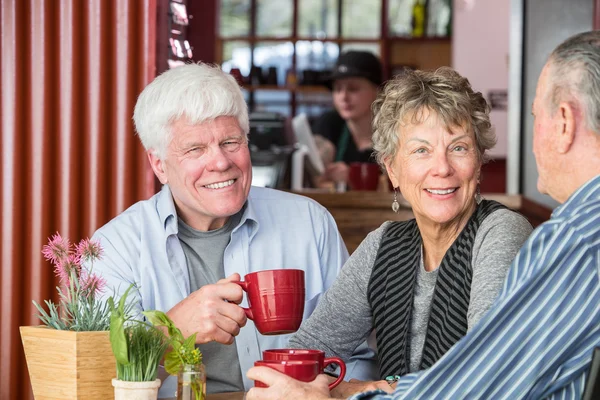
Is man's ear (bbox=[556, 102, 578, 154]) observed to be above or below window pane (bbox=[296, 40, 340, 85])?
below

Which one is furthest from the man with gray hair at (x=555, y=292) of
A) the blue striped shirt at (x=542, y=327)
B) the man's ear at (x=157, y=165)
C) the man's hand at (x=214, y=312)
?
the man's ear at (x=157, y=165)

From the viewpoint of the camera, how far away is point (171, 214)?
2201 millimetres

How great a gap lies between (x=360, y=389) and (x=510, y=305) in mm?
617

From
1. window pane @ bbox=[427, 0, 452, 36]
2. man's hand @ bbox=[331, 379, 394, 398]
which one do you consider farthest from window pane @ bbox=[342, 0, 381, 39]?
man's hand @ bbox=[331, 379, 394, 398]

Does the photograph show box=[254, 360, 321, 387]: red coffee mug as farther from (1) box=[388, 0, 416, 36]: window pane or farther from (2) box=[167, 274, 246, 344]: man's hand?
(1) box=[388, 0, 416, 36]: window pane

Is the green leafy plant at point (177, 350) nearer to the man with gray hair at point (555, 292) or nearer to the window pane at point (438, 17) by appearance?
the man with gray hair at point (555, 292)

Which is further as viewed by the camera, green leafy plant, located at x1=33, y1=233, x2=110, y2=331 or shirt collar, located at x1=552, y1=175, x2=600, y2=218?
green leafy plant, located at x1=33, y1=233, x2=110, y2=331

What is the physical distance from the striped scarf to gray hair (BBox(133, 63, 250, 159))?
483 millimetres

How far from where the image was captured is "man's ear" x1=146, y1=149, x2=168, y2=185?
2260 millimetres

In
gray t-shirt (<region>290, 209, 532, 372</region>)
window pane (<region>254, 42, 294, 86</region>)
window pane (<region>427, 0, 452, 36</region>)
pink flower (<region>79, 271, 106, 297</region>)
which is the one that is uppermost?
window pane (<region>427, 0, 452, 36</region>)

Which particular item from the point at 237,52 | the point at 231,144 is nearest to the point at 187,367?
the point at 231,144

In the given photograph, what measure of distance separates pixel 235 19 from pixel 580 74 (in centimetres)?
736

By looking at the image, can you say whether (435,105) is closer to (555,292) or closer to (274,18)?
(555,292)

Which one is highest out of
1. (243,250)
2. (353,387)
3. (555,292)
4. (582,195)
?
(582,195)
